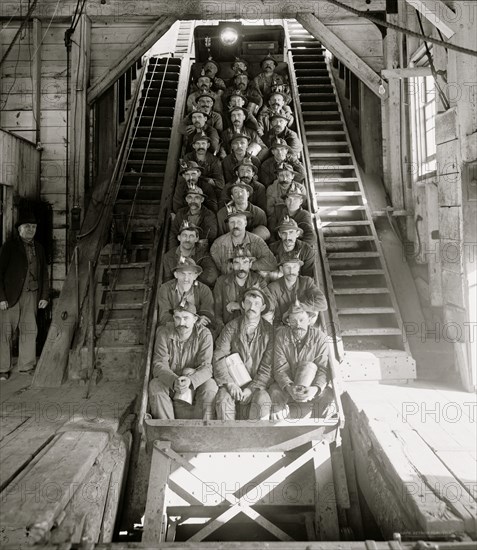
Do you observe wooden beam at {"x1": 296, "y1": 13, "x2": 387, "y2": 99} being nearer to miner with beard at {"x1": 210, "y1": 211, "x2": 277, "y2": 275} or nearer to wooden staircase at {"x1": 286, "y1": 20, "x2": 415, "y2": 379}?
wooden staircase at {"x1": 286, "y1": 20, "x2": 415, "y2": 379}

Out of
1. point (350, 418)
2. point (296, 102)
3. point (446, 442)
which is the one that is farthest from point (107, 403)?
point (296, 102)

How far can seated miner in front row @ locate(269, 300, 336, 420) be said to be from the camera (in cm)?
467

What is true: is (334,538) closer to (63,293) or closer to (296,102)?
(63,293)

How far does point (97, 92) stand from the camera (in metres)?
9.05

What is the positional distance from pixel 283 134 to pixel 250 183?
66.9 inches

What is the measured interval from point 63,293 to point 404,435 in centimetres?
463

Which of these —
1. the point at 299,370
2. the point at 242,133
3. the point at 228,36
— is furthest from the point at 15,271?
the point at 228,36

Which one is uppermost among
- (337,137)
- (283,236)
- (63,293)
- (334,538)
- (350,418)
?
(337,137)

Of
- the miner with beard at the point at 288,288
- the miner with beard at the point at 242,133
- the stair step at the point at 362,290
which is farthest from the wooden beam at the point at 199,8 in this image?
the miner with beard at the point at 288,288

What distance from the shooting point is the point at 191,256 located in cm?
609

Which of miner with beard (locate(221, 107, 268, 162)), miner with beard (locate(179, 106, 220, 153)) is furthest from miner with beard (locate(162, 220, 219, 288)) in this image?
miner with beard (locate(179, 106, 220, 153))

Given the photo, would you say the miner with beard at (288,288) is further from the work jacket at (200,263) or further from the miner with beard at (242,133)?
the miner with beard at (242,133)

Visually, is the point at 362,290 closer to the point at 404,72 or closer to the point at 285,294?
the point at 285,294

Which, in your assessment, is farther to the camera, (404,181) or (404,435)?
(404,181)
